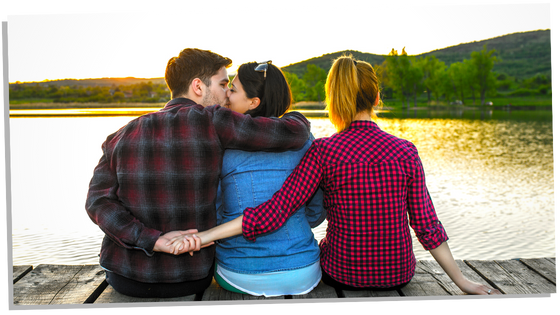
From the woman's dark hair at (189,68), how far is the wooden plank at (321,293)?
1128 mm

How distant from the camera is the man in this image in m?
1.72

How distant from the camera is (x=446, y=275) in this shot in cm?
228

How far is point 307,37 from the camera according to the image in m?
2.82

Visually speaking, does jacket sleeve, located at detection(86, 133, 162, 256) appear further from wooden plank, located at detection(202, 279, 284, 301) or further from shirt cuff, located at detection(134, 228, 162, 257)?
wooden plank, located at detection(202, 279, 284, 301)

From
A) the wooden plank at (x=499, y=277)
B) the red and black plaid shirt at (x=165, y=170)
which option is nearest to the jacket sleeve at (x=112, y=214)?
the red and black plaid shirt at (x=165, y=170)

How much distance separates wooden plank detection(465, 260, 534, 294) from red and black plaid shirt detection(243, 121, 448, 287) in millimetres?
609

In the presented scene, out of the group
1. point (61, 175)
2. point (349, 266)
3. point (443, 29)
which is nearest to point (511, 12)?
point (443, 29)

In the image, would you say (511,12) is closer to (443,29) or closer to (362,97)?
(443,29)

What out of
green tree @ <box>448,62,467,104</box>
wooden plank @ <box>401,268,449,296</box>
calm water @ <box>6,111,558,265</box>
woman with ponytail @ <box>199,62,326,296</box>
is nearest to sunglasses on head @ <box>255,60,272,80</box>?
woman with ponytail @ <box>199,62,326,296</box>

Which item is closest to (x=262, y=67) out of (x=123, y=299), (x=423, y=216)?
(x=423, y=216)

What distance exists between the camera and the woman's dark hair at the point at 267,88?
2010 millimetres

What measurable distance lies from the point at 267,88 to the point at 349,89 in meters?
0.42

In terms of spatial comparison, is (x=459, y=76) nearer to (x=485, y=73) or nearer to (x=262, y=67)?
(x=485, y=73)

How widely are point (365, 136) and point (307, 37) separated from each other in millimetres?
1278
